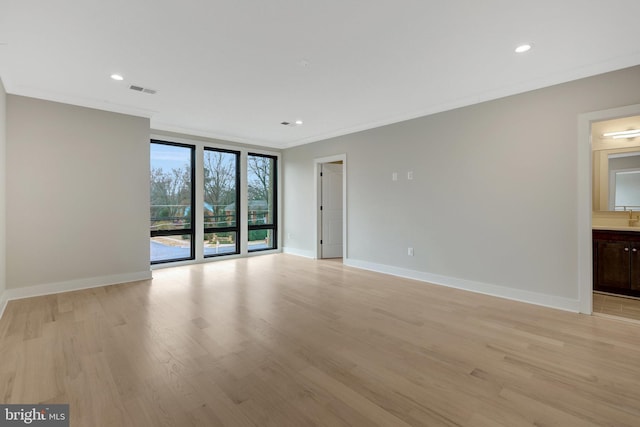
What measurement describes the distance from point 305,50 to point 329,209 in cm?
412

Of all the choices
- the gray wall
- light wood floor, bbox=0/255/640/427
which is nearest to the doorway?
light wood floor, bbox=0/255/640/427

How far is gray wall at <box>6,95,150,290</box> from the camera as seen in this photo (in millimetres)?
3670

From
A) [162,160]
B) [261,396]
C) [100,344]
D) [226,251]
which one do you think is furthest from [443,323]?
[162,160]

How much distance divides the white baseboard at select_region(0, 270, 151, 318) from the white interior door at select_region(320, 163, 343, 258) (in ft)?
11.5

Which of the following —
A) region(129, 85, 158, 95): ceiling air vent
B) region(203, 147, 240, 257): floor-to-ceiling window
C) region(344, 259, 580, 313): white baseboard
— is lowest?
region(344, 259, 580, 313): white baseboard

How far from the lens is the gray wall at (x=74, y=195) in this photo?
3670mm

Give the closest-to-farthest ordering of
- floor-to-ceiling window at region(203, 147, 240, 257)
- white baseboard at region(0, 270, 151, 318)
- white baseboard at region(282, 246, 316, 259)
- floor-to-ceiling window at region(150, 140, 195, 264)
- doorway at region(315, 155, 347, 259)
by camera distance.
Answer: white baseboard at region(0, 270, 151, 318) < floor-to-ceiling window at region(150, 140, 195, 264) < floor-to-ceiling window at region(203, 147, 240, 257) < doorway at region(315, 155, 347, 259) < white baseboard at region(282, 246, 316, 259)

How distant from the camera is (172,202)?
18.1 feet

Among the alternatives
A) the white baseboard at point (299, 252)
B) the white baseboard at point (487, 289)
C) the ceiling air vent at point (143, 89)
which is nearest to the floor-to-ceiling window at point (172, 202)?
the ceiling air vent at point (143, 89)

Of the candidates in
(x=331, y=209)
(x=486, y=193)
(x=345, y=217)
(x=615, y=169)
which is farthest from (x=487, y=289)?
(x=331, y=209)

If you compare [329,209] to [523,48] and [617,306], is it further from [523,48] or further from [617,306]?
[617,306]

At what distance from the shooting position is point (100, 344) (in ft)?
8.04

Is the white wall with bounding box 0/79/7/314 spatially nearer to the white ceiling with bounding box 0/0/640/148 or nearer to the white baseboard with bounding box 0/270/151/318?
the white baseboard with bounding box 0/270/151/318

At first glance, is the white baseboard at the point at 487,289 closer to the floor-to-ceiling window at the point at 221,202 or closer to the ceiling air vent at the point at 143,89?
the floor-to-ceiling window at the point at 221,202
